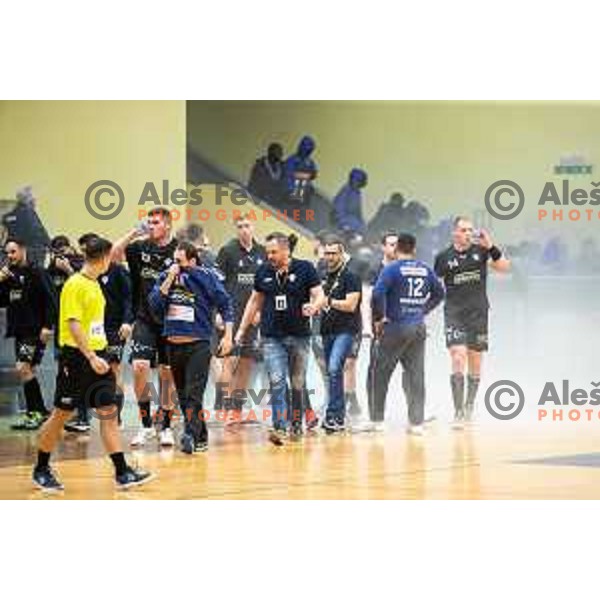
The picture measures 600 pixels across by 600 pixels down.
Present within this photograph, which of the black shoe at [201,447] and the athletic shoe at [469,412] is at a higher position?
the athletic shoe at [469,412]

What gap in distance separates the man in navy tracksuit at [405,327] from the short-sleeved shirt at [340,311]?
0.45 feet

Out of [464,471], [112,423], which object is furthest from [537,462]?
[112,423]

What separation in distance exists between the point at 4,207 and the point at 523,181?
3.43 metres

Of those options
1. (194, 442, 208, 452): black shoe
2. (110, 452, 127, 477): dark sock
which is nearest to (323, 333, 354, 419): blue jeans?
(194, 442, 208, 452): black shoe

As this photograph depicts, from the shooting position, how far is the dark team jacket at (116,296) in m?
10.9

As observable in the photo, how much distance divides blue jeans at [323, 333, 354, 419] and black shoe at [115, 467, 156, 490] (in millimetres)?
1635

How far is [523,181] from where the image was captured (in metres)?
10.7

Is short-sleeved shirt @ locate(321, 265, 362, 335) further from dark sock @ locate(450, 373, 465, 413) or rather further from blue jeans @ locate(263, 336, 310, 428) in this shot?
dark sock @ locate(450, 373, 465, 413)

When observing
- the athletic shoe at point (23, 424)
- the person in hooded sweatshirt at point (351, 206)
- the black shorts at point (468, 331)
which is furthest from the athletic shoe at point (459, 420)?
the athletic shoe at point (23, 424)

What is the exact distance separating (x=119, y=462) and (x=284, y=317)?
6.26 feet

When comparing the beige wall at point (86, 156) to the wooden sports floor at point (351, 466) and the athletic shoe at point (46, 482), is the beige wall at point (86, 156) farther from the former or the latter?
the athletic shoe at point (46, 482)

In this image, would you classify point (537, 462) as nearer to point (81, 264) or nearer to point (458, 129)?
point (458, 129)

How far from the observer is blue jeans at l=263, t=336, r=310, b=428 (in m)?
10.9

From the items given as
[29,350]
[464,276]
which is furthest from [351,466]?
[29,350]
